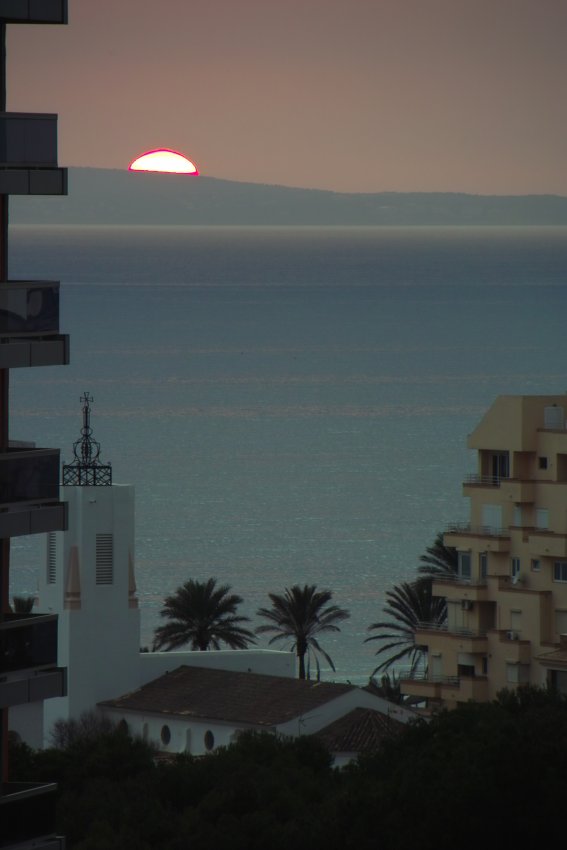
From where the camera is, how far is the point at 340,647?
289 ft

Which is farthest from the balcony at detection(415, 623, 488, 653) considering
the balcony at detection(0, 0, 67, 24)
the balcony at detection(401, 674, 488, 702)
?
the balcony at detection(0, 0, 67, 24)

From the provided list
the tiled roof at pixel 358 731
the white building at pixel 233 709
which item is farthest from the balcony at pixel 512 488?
the tiled roof at pixel 358 731

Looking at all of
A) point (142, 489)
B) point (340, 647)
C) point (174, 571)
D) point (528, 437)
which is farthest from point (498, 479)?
point (142, 489)

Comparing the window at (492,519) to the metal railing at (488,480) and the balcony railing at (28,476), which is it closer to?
the metal railing at (488,480)

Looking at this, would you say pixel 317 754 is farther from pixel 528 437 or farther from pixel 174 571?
pixel 174 571

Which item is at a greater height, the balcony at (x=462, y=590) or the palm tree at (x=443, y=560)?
the palm tree at (x=443, y=560)

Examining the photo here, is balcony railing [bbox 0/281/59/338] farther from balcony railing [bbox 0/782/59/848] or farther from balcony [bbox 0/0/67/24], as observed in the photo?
balcony railing [bbox 0/782/59/848]

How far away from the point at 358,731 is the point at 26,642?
3003 centimetres

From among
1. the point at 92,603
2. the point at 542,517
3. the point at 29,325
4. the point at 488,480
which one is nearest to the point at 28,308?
the point at 29,325

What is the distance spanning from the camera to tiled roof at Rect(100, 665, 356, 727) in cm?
5441

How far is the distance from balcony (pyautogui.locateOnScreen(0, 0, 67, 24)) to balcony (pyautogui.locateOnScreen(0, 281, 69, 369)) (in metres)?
2.27

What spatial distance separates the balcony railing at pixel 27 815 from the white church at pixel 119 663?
101 feet

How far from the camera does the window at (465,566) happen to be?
60875 millimetres

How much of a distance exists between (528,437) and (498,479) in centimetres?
195
